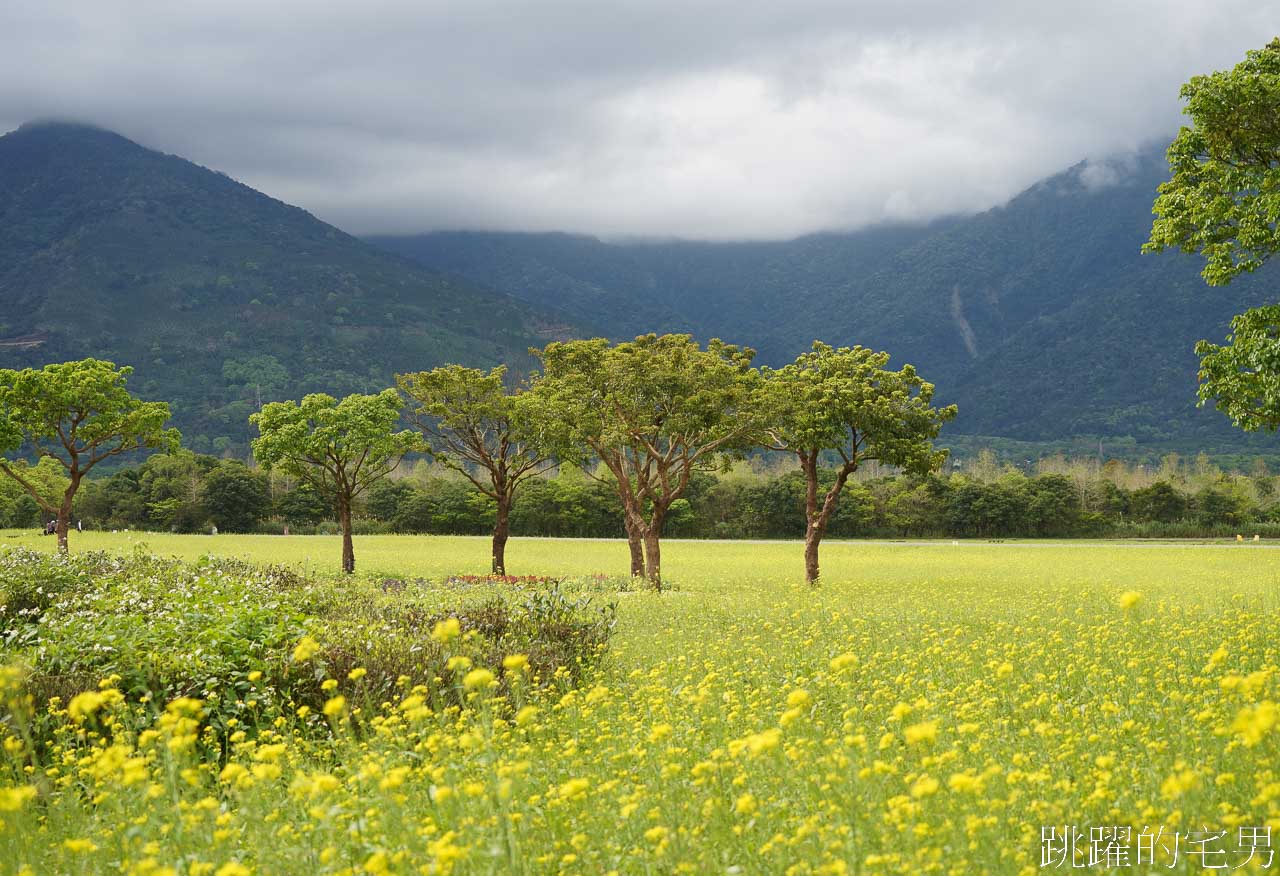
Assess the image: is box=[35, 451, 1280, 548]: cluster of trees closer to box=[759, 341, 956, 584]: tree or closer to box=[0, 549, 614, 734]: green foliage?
box=[759, 341, 956, 584]: tree

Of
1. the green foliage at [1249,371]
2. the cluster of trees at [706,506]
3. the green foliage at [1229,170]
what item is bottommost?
the cluster of trees at [706,506]

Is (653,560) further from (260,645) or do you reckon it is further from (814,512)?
(260,645)

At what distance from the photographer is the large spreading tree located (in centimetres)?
1288

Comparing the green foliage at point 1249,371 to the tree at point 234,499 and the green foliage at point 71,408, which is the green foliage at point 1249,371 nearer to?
the green foliage at point 71,408

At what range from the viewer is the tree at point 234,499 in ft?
281

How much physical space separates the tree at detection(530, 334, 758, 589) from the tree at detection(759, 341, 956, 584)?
113 cm

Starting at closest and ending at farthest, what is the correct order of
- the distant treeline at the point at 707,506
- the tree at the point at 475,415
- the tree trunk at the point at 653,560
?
1. the tree trunk at the point at 653,560
2. the tree at the point at 475,415
3. the distant treeline at the point at 707,506

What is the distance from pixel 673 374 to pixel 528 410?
589cm

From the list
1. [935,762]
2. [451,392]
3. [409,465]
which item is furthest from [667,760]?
[409,465]

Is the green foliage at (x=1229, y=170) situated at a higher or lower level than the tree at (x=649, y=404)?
higher

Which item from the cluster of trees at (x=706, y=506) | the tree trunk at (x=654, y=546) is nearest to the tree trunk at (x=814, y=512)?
the tree trunk at (x=654, y=546)

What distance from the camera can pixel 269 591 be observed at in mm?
13633

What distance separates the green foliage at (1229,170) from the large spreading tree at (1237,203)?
0.6 inches

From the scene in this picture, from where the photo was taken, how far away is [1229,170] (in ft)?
45.3
